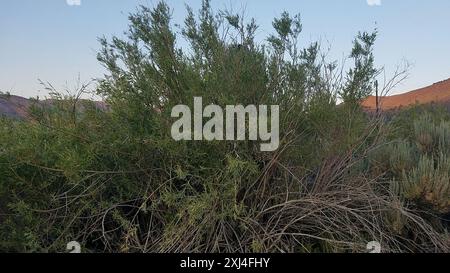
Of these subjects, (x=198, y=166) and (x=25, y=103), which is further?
(x=25, y=103)

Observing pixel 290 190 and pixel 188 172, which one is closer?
pixel 188 172

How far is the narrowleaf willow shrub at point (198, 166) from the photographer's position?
15.4ft

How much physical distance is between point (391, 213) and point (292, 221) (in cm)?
117

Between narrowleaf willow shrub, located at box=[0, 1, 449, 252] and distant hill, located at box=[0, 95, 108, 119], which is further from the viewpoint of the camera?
distant hill, located at box=[0, 95, 108, 119]

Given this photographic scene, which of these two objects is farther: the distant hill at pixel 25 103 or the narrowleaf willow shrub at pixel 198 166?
the distant hill at pixel 25 103

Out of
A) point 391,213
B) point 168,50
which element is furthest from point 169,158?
point 391,213

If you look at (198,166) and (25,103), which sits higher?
(25,103)

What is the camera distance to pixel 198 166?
187 inches

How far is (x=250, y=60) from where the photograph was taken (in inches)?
200

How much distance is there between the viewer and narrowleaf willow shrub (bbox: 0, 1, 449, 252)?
4.68 metres

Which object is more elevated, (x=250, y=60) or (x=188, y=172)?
(x=250, y=60)

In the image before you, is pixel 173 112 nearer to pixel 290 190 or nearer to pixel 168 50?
pixel 168 50
